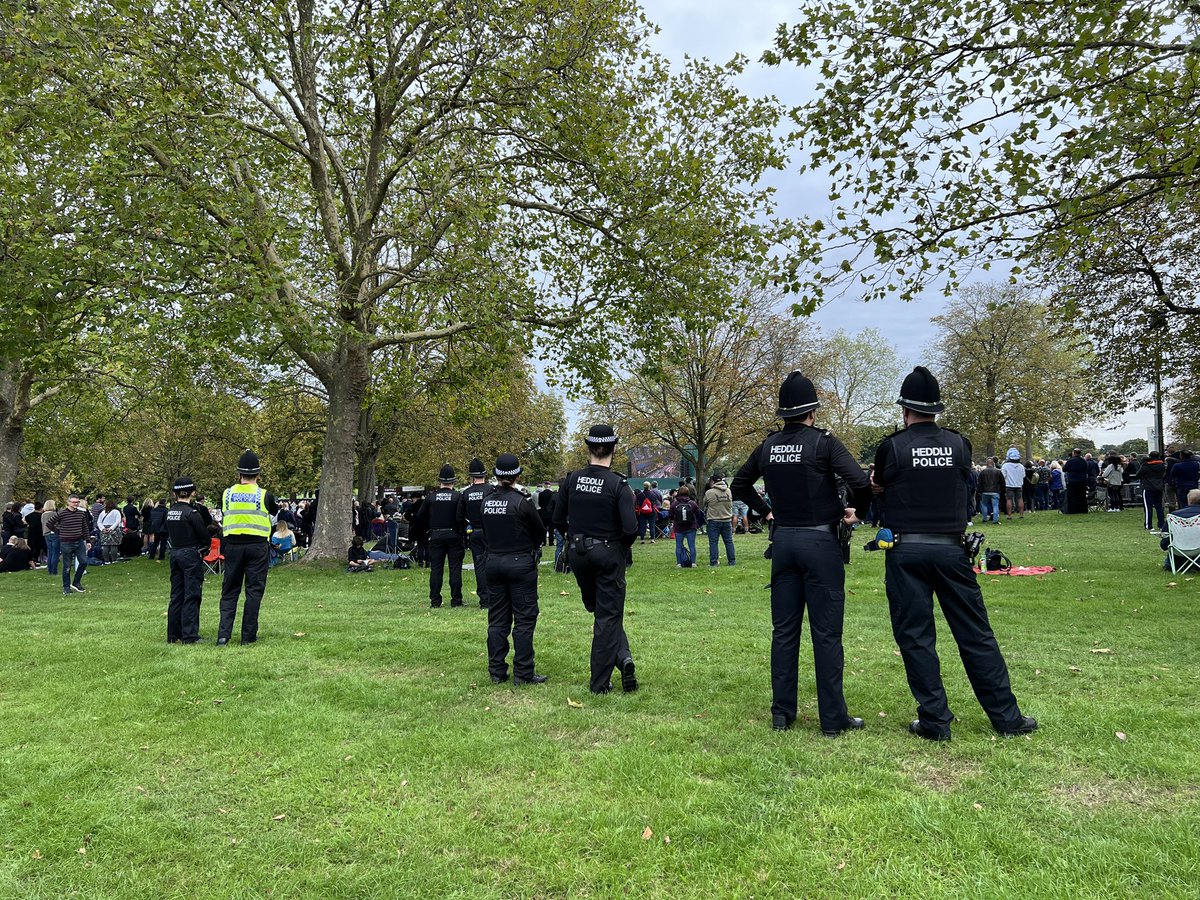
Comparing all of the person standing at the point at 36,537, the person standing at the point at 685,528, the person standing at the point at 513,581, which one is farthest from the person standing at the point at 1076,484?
the person standing at the point at 36,537

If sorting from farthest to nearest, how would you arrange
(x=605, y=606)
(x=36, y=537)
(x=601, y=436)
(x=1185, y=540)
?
(x=36, y=537)
(x=1185, y=540)
(x=601, y=436)
(x=605, y=606)

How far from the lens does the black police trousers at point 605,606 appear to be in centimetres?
631

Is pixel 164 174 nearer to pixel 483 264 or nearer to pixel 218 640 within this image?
pixel 483 264

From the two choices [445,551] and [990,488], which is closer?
[445,551]

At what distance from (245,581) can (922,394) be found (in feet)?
26.1

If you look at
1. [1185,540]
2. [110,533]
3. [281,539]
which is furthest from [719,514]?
[110,533]

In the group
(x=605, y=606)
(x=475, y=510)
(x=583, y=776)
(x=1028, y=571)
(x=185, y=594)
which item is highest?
(x=475, y=510)

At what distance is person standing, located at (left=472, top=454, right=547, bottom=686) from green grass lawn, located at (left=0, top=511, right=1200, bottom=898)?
42 cm

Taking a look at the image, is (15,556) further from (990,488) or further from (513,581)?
(990,488)

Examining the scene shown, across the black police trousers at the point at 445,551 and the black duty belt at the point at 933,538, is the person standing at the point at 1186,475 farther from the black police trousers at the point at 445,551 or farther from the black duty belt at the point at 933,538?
the black police trousers at the point at 445,551

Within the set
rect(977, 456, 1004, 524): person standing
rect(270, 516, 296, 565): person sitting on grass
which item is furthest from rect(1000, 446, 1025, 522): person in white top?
rect(270, 516, 296, 565): person sitting on grass

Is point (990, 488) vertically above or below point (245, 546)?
above

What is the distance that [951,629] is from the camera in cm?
497

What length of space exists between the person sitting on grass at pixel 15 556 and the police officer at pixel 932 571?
2596 centimetres
